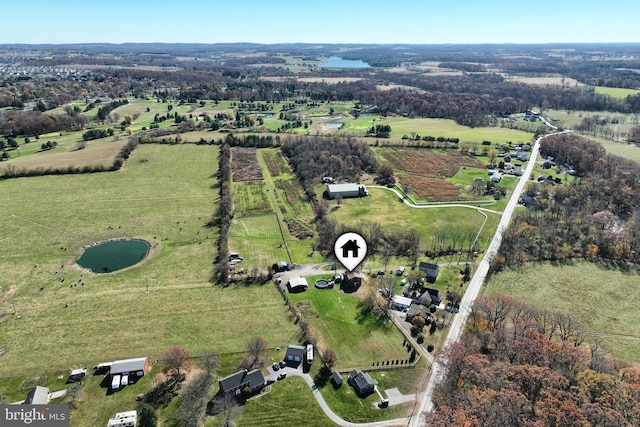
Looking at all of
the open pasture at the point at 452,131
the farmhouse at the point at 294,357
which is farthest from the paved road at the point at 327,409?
the open pasture at the point at 452,131

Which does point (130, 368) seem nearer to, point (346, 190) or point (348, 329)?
point (348, 329)

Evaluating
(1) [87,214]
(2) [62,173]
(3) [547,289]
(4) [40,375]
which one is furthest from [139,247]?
(3) [547,289]

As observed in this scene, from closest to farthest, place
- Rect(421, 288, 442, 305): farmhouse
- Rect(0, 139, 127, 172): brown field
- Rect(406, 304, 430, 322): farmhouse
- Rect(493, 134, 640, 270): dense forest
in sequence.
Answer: Rect(406, 304, 430, 322): farmhouse < Rect(421, 288, 442, 305): farmhouse < Rect(493, 134, 640, 270): dense forest < Rect(0, 139, 127, 172): brown field

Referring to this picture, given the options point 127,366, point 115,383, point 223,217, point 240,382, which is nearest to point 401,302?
point 240,382

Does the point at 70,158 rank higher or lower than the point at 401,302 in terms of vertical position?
higher

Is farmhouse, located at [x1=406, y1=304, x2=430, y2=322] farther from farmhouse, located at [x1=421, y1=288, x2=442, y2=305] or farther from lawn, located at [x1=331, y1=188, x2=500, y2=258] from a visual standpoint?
lawn, located at [x1=331, y1=188, x2=500, y2=258]

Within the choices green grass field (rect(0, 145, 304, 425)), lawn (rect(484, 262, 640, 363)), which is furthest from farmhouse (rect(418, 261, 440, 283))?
green grass field (rect(0, 145, 304, 425))

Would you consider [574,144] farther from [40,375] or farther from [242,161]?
[40,375]
